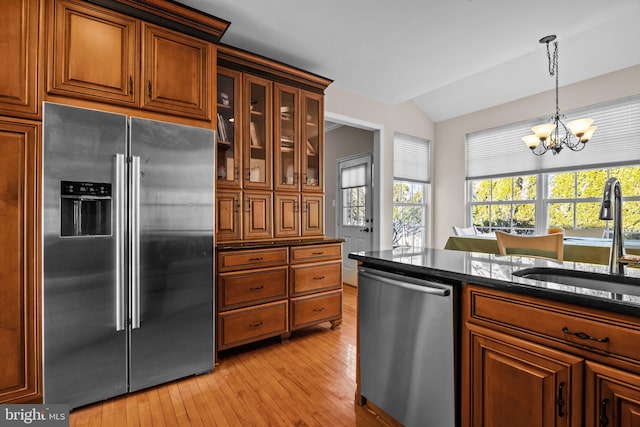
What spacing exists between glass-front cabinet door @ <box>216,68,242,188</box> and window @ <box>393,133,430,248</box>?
2.75 m

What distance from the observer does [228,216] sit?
268 cm

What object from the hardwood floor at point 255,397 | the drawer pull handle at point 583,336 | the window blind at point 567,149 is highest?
the window blind at point 567,149

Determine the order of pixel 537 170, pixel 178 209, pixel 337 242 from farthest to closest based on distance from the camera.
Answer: pixel 537 170 < pixel 337 242 < pixel 178 209

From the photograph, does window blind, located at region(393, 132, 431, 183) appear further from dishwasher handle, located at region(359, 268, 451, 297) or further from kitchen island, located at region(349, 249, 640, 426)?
kitchen island, located at region(349, 249, 640, 426)

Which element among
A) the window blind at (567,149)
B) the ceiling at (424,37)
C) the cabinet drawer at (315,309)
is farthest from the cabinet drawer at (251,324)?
the window blind at (567,149)

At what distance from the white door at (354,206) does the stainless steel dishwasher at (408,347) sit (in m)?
2.95

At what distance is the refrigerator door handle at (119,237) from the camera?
1.90m

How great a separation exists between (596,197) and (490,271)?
3889 millimetres

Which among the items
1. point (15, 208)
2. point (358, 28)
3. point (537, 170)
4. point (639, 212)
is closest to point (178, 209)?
point (15, 208)

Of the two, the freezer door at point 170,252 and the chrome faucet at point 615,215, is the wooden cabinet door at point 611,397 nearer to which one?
the chrome faucet at point 615,215

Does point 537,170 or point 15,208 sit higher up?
point 537,170

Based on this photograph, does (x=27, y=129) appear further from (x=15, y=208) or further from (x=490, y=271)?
(x=490, y=271)

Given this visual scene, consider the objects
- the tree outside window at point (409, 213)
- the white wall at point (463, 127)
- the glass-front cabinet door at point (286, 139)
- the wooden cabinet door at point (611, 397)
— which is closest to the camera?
the wooden cabinet door at point (611, 397)

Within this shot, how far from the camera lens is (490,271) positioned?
4.39 ft
